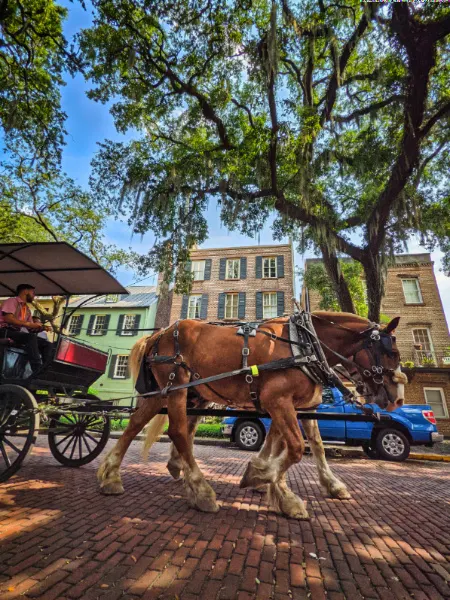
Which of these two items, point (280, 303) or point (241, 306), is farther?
point (241, 306)

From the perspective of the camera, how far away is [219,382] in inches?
148

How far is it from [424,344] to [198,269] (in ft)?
57.5

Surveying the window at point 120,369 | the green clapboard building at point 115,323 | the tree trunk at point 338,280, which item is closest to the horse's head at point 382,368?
the tree trunk at point 338,280

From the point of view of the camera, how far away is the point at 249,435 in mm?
9086

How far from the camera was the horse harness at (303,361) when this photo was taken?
11.2ft

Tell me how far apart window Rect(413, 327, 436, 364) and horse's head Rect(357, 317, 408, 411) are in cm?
1829

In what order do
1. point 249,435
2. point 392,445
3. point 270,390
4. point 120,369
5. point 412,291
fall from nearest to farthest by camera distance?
point 270,390
point 392,445
point 249,435
point 412,291
point 120,369

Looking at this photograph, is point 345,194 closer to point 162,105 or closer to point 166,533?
point 162,105

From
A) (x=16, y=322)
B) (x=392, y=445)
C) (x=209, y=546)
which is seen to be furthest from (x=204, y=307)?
(x=209, y=546)

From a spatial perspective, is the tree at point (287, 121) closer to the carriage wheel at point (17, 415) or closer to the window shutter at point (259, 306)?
the carriage wheel at point (17, 415)

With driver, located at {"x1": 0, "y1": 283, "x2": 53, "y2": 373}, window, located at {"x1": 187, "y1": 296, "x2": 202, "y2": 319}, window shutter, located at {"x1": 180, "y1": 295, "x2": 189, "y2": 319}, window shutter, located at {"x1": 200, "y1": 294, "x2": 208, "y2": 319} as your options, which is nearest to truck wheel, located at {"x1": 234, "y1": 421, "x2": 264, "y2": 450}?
driver, located at {"x1": 0, "y1": 283, "x2": 53, "y2": 373}

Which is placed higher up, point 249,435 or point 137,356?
point 137,356

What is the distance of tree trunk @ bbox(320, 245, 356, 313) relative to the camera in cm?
980

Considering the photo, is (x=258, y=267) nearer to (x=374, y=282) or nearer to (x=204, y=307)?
(x=204, y=307)
